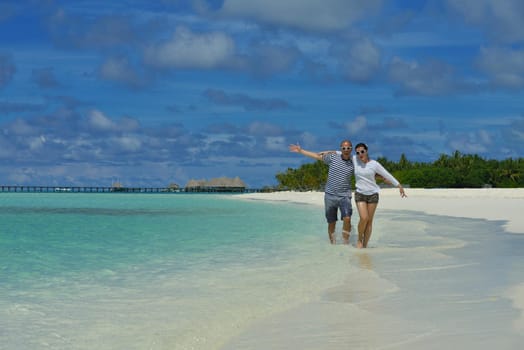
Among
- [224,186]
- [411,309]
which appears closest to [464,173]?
[411,309]

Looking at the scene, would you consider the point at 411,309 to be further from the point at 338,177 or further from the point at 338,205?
the point at 338,205

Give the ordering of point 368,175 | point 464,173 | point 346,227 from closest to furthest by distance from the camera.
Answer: point 368,175 → point 346,227 → point 464,173

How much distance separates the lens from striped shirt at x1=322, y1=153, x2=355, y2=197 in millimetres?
11391

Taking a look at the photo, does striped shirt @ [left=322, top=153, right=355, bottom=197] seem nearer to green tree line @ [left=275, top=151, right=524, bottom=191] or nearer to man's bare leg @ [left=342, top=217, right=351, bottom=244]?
man's bare leg @ [left=342, top=217, right=351, bottom=244]

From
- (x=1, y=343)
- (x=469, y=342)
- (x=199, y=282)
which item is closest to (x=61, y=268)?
(x=199, y=282)

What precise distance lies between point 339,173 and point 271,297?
491cm

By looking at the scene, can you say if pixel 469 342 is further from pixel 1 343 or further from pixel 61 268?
pixel 61 268

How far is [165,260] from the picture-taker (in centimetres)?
1127

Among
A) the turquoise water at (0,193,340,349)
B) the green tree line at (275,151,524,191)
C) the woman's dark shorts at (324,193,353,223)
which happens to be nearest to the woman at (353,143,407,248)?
the woman's dark shorts at (324,193,353,223)

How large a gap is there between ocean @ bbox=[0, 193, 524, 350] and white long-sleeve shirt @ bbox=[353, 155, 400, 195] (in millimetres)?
1101

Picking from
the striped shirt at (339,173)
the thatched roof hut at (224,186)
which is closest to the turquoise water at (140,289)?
the striped shirt at (339,173)

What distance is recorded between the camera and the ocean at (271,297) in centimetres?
490

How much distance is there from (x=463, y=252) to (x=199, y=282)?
4.77m

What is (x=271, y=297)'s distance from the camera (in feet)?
22.9
